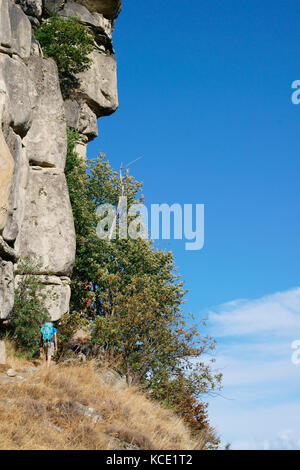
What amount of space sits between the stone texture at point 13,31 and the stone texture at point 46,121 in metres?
2.12

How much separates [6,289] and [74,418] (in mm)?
7210

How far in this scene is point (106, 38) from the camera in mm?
39062

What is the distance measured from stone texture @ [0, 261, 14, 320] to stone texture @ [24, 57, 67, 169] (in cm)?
718

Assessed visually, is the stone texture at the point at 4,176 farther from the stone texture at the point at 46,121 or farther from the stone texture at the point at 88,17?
the stone texture at the point at 88,17

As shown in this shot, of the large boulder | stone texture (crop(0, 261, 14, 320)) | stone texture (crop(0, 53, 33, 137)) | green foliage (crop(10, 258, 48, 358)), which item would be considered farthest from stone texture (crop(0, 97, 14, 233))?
the large boulder

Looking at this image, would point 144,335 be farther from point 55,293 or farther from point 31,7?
point 31,7

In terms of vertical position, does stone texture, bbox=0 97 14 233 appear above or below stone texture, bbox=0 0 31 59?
below

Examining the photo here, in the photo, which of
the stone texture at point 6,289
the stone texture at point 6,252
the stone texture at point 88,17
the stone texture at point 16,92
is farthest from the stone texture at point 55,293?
the stone texture at point 88,17

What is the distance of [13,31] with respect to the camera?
78.2 feet

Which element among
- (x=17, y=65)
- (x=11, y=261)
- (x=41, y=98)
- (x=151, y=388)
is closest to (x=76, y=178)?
(x=41, y=98)

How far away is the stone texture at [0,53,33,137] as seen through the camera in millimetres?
22188

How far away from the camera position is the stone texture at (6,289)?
19.9m

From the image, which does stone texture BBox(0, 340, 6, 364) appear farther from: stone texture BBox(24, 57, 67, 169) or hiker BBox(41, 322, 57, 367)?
stone texture BBox(24, 57, 67, 169)

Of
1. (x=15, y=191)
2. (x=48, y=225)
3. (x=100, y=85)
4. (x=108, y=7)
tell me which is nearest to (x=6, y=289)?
(x=15, y=191)
